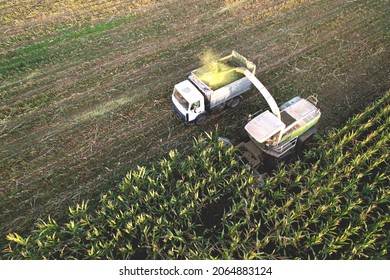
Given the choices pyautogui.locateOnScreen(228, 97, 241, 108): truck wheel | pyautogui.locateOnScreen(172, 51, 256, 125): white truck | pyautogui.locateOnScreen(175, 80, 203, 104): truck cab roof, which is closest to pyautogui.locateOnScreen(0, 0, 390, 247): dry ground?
pyautogui.locateOnScreen(228, 97, 241, 108): truck wheel

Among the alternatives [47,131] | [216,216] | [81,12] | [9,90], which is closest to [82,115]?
[47,131]

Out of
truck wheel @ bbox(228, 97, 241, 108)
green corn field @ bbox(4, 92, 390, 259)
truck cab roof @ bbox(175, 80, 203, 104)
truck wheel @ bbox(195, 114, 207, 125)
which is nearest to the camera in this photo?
green corn field @ bbox(4, 92, 390, 259)

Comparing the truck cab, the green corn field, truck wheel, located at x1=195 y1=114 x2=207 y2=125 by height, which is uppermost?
the truck cab

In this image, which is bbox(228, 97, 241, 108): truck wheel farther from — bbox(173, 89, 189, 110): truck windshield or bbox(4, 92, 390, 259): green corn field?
bbox(4, 92, 390, 259): green corn field

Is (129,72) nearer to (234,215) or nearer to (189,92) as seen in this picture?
(189,92)

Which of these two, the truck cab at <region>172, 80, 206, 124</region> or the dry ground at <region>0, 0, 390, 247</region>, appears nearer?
the dry ground at <region>0, 0, 390, 247</region>
